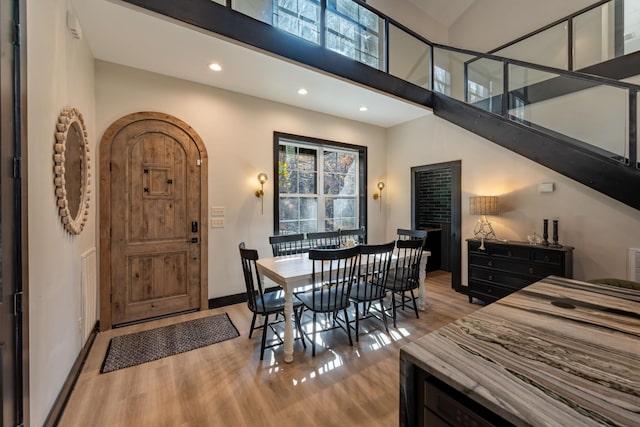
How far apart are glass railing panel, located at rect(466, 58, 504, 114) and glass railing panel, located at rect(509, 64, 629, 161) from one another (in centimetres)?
16

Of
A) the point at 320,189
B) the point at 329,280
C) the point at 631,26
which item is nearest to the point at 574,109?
the point at 631,26

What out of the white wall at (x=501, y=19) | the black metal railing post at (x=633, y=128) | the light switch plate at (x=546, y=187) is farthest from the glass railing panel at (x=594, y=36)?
the light switch plate at (x=546, y=187)

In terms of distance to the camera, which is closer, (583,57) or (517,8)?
(583,57)

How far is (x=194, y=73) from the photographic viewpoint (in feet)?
10.7

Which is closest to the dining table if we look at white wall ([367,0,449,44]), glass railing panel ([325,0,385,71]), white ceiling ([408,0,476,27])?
glass railing panel ([325,0,385,71])

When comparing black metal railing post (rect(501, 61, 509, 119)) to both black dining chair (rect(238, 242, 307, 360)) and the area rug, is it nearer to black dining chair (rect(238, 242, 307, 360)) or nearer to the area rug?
black dining chair (rect(238, 242, 307, 360))

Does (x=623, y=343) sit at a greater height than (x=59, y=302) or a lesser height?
greater

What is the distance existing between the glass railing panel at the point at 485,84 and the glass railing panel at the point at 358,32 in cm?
151

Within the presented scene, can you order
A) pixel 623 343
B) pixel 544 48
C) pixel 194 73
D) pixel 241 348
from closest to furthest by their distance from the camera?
pixel 623 343 < pixel 241 348 < pixel 194 73 < pixel 544 48

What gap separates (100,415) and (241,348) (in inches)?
42.5

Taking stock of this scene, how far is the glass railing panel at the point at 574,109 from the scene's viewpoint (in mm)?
2848

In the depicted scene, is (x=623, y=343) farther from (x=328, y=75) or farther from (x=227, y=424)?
(x=328, y=75)

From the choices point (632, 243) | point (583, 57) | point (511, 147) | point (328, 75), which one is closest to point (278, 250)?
point (328, 75)

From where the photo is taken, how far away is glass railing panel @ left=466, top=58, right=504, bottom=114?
12.8 ft
